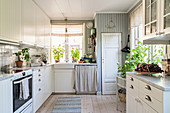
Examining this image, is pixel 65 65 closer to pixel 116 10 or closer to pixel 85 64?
pixel 85 64

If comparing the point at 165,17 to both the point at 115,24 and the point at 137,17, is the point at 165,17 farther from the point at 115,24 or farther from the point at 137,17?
the point at 115,24

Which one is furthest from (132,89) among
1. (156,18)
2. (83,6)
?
(83,6)

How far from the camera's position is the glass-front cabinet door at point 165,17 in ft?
5.49

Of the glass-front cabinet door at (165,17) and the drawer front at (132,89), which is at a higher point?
the glass-front cabinet door at (165,17)

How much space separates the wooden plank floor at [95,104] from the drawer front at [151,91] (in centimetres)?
153

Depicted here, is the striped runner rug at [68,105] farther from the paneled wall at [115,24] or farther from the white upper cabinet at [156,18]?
the white upper cabinet at [156,18]

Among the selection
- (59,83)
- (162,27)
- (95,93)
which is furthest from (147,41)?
(59,83)

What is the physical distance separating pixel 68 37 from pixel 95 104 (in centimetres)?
279

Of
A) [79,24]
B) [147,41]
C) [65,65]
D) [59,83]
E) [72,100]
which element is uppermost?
[79,24]

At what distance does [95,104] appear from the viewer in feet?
11.8

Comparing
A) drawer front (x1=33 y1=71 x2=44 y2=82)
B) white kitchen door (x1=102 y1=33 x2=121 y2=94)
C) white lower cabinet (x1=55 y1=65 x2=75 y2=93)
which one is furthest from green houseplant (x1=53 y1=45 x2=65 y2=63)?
drawer front (x1=33 y1=71 x2=44 y2=82)

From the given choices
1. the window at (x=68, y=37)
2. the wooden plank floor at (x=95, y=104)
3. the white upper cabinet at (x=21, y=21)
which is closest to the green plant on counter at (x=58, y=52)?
the window at (x=68, y=37)

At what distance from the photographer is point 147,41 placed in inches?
92.5

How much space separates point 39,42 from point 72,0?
1.42m
